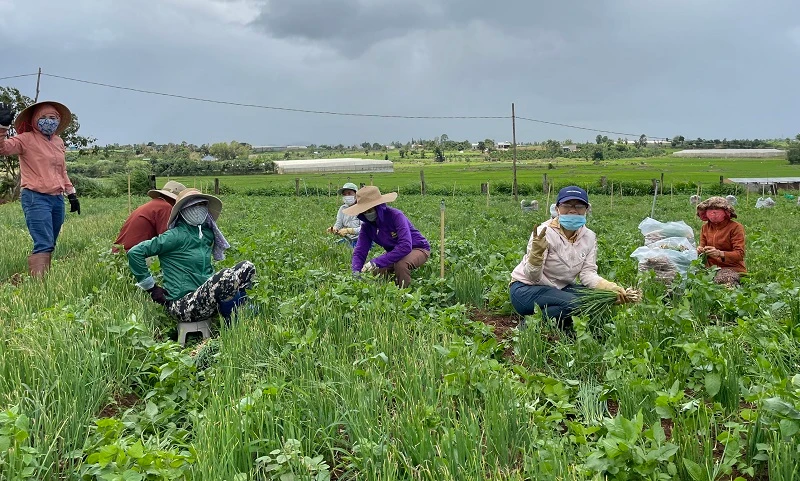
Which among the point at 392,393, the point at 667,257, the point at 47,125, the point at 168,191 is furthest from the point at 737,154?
the point at 392,393

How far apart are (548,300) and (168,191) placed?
3.81 m

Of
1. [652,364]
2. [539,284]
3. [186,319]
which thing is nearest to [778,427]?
[652,364]

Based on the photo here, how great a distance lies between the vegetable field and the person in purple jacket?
99cm

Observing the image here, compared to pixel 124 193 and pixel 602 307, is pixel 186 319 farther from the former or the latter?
pixel 124 193

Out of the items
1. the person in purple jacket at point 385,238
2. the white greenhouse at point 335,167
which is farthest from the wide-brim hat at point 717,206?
the white greenhouse at point 335,167

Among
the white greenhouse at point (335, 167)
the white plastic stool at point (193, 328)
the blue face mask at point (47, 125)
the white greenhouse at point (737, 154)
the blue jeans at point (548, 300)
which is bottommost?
the white plastic stool at point (193, 328)

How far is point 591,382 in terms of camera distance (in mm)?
3170

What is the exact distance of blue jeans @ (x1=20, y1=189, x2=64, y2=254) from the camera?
19.2 feet

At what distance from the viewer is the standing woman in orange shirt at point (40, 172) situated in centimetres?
581

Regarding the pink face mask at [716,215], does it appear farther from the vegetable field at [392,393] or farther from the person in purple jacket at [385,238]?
the person in purple jacket at [385,238]

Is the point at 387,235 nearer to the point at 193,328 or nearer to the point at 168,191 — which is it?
the point at 168,191

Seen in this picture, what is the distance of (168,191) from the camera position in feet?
18.6

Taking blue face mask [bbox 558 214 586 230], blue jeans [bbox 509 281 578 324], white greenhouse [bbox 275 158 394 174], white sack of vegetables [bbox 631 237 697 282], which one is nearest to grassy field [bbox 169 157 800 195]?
white greenhouse [bbox 275 158 394 174]

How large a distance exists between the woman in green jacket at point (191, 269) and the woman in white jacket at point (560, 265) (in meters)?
2.20
